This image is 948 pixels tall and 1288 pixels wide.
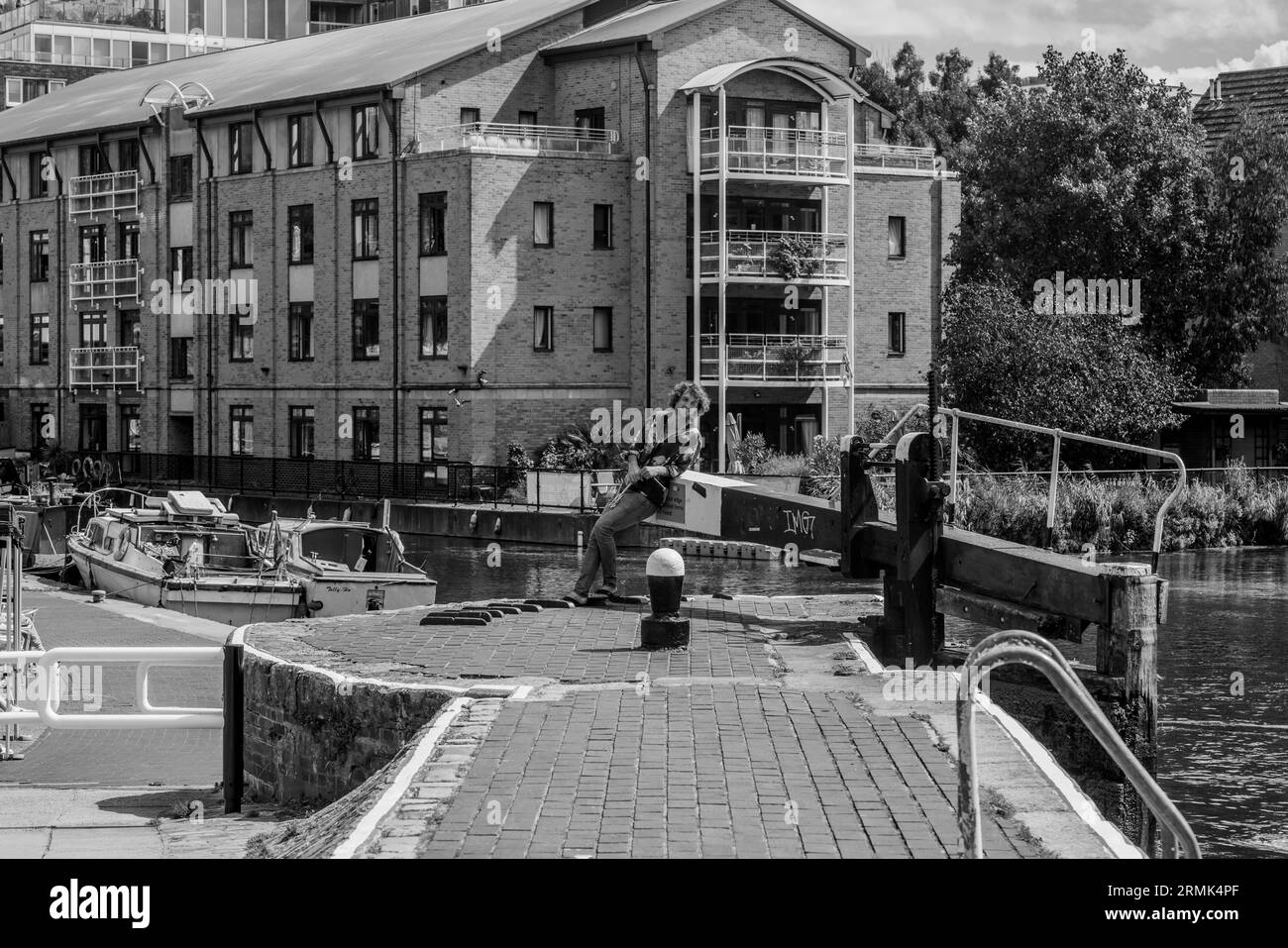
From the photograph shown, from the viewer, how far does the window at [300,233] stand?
58.2m

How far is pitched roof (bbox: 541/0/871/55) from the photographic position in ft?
177

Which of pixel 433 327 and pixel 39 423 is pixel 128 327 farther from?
pixel 433 327

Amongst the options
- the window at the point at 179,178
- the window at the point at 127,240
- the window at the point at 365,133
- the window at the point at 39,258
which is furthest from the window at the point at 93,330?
the window at the point at 365,133

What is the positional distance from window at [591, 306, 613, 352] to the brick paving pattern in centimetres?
4245

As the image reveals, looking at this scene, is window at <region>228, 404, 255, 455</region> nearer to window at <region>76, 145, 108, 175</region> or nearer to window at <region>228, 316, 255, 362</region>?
window at <region>228, 316, 255, 362</region>

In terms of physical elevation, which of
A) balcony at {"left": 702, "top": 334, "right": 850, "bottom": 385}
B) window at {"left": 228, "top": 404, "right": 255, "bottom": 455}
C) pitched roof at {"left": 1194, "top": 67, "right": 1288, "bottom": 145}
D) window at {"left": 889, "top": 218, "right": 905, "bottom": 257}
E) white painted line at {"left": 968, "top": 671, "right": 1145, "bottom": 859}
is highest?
pitched roof at {"left": 1194, "top": 67, "right": 1288, "bottom": 145}

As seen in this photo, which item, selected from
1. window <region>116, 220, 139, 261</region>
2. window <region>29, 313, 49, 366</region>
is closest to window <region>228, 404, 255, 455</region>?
window <region>116, 220, 139, 261</region>

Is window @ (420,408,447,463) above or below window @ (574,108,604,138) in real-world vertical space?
below

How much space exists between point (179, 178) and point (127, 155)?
391cm

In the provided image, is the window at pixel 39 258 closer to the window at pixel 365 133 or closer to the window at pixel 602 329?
the window at pixel 365 133

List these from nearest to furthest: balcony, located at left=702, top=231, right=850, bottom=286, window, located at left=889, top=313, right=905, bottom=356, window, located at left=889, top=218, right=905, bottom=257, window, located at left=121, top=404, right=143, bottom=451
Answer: balcony, located at left=702, top=231, right=850, bottom=286, window, located at left=889, top=313, right=905, bottom=356, window, located at left=889, top=218, right=905, bottom=257, window, located at left=121, top=404, right=143, bottom=451

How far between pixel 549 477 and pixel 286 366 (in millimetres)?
13835

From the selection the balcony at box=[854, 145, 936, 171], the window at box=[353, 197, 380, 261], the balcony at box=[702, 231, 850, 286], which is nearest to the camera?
the balcony at box=[702, 231, 850, 286]

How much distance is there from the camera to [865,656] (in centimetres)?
1494
